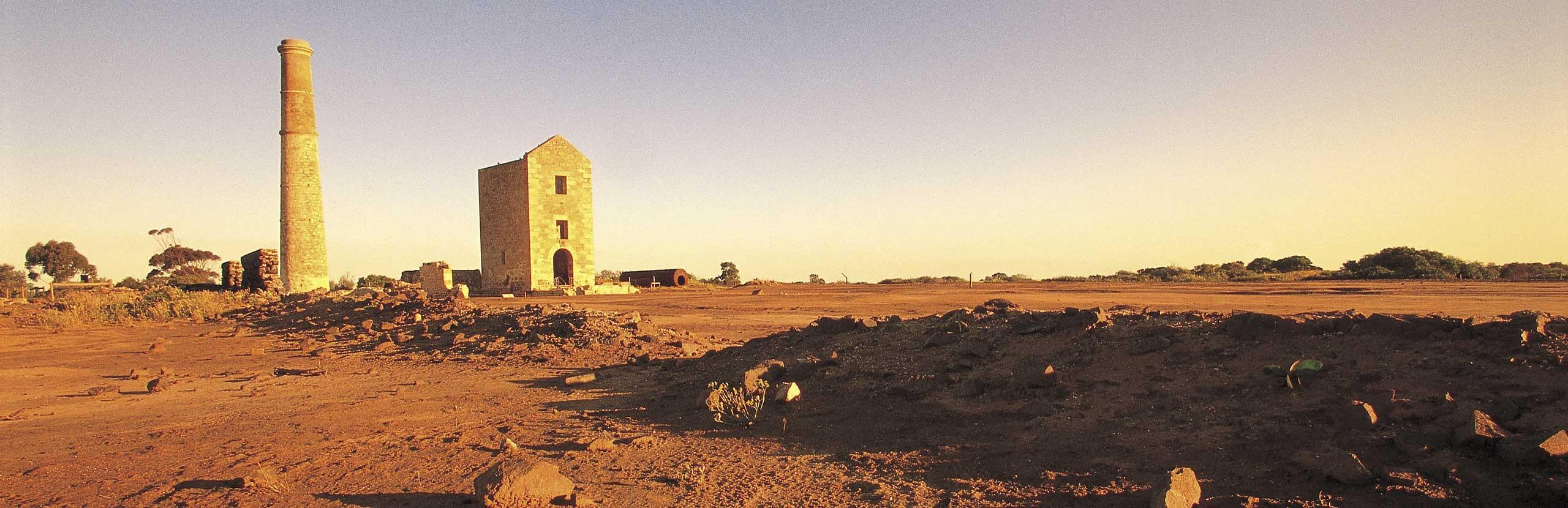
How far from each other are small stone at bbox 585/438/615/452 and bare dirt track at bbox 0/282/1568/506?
0.09 m

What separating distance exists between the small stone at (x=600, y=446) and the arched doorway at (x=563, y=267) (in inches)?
1049

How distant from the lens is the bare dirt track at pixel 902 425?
4.53 metres

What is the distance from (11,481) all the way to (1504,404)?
9.37 meters

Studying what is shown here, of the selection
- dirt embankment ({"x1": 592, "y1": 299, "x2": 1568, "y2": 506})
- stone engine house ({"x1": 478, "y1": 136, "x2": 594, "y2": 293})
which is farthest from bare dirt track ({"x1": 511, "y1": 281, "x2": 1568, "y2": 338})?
dirt embankment ({"x1": 592, "y1": 299, "x2": 1568, "y2": 506})

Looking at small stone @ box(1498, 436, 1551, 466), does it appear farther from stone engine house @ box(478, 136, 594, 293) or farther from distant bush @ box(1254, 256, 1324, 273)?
distant bush @ box(1254, 256, 1324, 273)

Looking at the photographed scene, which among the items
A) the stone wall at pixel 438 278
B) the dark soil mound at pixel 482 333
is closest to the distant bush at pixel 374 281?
the stone wall at pixel 438 278

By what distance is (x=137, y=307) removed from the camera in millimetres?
20953

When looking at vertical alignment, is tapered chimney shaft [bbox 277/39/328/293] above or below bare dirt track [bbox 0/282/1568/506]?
above

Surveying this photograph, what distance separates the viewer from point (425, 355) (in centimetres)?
1252

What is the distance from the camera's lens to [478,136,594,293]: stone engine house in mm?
30391

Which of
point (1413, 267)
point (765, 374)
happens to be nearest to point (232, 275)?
point (765, 374)

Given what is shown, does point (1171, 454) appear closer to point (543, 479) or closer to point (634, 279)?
point (543, 479)

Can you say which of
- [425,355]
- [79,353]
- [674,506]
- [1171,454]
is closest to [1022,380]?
[1171,454]

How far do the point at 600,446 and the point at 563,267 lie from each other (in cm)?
2746
